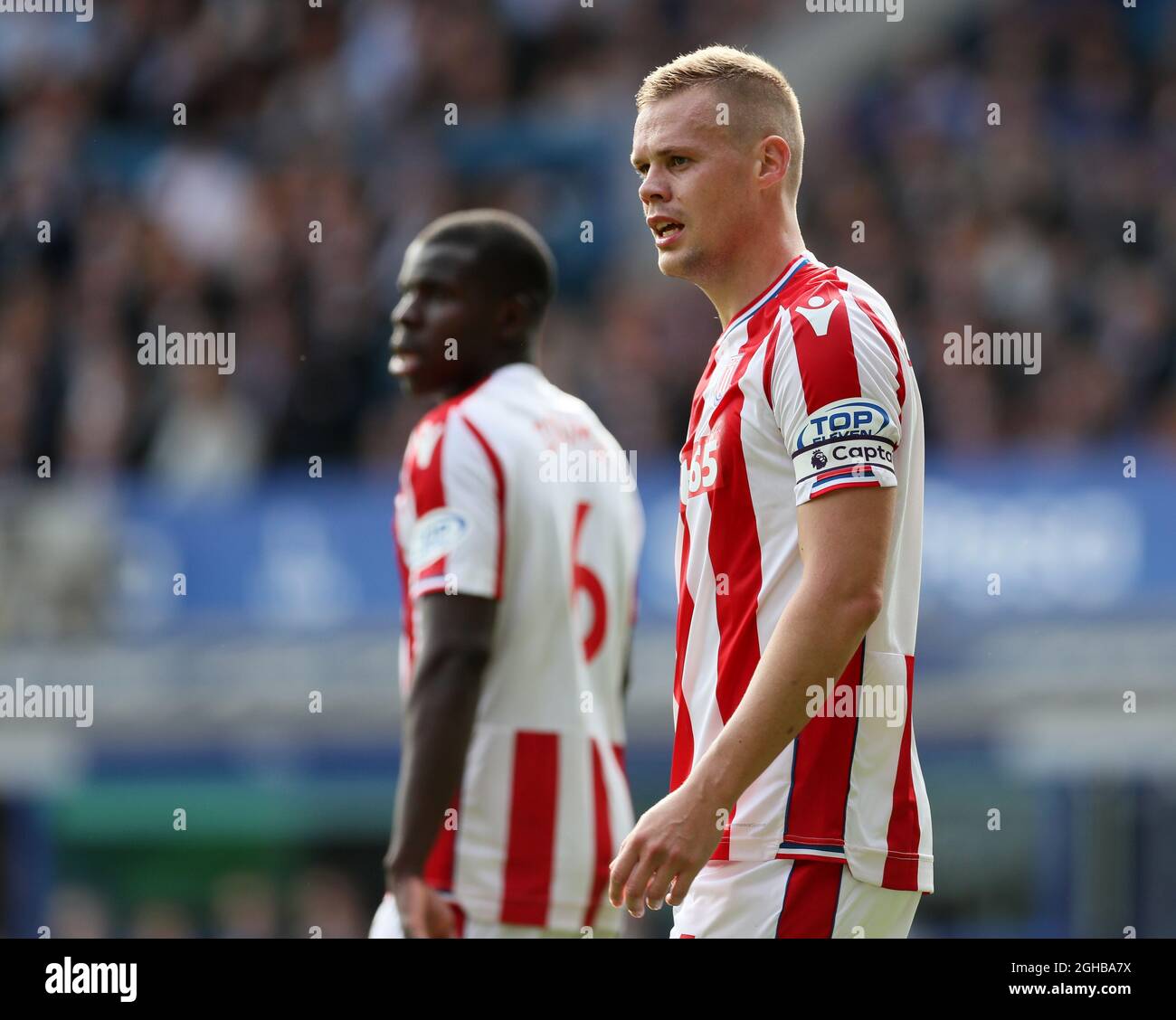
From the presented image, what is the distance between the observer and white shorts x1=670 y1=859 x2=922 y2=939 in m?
3.24

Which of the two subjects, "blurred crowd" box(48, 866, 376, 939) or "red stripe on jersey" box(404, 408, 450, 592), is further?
"blurred crowd" box(48, 866, 376, 939)

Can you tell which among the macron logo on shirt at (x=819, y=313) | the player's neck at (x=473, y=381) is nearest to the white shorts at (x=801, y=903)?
the macron logo on shirt at (x=819, y=313)

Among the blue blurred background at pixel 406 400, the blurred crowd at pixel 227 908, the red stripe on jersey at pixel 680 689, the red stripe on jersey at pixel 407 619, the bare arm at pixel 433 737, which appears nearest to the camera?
the red stripe on jersey at pixel 680 689

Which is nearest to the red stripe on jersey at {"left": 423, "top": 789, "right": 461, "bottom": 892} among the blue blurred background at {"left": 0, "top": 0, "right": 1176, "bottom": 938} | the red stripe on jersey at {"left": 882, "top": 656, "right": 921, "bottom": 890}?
the red stripe on jersey at {"left": 882, "top": 656, "right": 921, "bottom": 890}

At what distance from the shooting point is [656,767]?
1059cm

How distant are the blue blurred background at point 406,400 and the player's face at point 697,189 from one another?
6.42 meters

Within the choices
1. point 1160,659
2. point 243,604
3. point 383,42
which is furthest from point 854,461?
point 383,42

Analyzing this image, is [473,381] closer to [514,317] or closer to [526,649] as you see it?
[514,317]

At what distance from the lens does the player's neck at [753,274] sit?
3.54 metres

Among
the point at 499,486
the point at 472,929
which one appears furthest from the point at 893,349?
the point at 472,929

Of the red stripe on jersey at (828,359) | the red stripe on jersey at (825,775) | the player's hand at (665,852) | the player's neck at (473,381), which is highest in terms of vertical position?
the player's neck at (473,381)

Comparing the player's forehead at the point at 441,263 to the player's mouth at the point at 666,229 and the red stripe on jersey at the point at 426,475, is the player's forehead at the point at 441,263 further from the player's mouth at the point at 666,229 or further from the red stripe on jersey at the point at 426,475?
the player's mouth at the point at 666,229

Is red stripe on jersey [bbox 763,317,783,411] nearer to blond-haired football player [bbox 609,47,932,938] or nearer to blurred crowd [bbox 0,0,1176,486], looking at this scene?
blond-haired football player [bbox 609,47,932,938]

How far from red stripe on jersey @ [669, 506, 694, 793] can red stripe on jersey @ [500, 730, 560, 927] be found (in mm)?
1100
